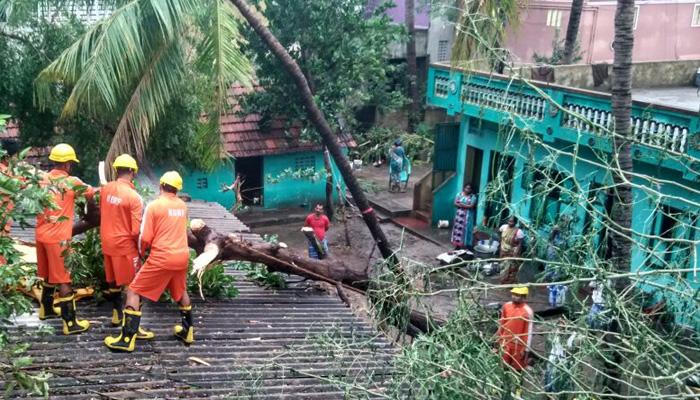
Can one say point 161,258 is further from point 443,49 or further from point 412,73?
point 443,49

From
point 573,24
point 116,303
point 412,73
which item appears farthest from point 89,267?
point 412,73

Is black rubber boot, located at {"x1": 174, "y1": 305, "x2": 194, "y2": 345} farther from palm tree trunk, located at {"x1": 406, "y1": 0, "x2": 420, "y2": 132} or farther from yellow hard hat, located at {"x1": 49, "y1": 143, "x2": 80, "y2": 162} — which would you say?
palm tree trunk, located at {"x1": 406, "y1": 0, "x2": 420, "y2": 132}

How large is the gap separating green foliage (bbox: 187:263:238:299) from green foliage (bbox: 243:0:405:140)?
340 inches

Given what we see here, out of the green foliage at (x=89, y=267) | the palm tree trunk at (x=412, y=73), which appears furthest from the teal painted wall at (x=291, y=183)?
the green foliage at (x=89, y=267)

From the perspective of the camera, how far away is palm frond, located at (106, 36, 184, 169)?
32.2 feet

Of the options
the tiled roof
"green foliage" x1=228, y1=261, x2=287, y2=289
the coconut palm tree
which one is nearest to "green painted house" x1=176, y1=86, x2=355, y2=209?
the tiled roof

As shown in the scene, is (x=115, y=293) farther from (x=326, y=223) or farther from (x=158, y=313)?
(x=326, y=223)

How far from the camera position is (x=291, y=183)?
17547mm

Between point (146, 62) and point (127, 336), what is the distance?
5337 mm

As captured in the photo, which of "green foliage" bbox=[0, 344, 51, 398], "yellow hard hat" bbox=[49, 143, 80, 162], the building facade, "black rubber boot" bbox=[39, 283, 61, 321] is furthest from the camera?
Answer: the building facade

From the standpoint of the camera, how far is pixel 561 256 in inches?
178

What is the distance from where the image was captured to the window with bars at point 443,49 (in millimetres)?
24531

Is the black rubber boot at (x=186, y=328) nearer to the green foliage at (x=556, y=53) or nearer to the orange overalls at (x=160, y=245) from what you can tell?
the orange overalls at (x=160, y=245)

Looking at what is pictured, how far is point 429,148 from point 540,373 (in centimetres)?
1697
